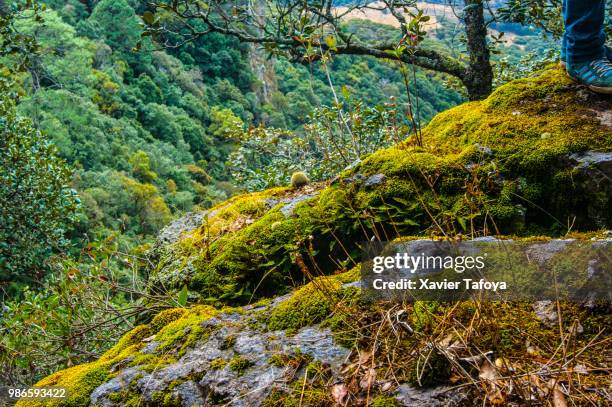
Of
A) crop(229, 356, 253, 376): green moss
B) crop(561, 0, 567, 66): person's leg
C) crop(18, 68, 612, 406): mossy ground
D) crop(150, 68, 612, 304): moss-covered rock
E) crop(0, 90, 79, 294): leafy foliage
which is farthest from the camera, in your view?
crop(0, 90, 79, 294): leafy foliage

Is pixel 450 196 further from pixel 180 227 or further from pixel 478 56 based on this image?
pixel 478 56

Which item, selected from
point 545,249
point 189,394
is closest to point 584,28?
point 545,249

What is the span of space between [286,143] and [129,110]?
3867cm

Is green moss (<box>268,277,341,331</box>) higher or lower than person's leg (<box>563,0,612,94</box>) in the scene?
lower

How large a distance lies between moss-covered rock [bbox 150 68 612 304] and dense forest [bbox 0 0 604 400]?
0.33 m

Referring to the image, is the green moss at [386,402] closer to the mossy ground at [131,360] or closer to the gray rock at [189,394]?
the gray rock at [189,394]

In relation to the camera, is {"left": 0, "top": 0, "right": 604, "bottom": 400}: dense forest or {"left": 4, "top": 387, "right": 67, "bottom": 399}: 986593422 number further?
{"left": 0, "top": 0, "right": 604, "bottom": 400}: dense forest

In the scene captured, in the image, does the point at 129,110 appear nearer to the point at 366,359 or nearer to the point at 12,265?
the point at 12,265

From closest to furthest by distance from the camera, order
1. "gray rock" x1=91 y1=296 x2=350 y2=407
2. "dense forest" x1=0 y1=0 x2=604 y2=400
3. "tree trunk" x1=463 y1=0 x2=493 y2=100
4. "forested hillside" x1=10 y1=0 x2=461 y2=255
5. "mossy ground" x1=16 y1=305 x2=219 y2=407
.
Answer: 1. "gray rock" x1=91 y1=296 x2=350 y2=407
2. "mossy ground" x1=16 y1=305 x2=219 y2=407
3. "dense forest" x1=0 y1=0 x2=604 y2=400
4. "tree trunk" x1=463 y1=0 x2=493 y2=100
5. "forested hillside" x1=10 y1=0 x2=461 y2=255

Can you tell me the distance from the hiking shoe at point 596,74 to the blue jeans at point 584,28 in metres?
0.04

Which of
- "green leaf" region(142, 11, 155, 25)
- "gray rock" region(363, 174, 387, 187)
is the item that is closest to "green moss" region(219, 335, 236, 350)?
"gray rock" region(363, 174, 387, 187)

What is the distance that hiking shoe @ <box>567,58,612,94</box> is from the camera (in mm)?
→ 2908

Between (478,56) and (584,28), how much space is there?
2.23 meters

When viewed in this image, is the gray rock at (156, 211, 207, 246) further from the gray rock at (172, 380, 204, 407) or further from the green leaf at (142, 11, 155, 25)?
the gray rock at (172, 380, 204, 407)
